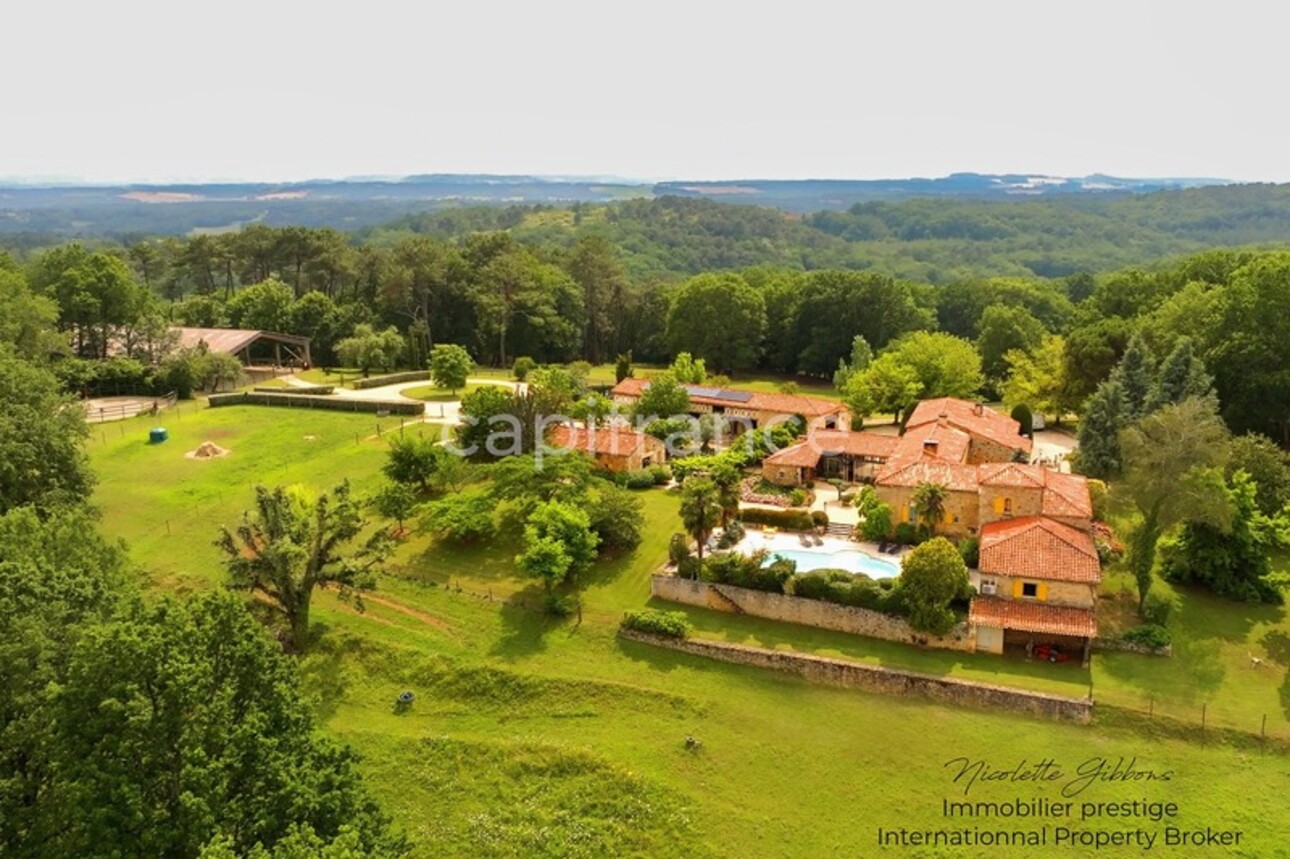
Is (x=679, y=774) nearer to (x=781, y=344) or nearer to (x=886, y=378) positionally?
(x=886, y=378)

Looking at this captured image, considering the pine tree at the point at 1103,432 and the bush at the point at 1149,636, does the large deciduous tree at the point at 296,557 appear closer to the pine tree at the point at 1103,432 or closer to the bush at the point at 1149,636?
the bush at the point at 1149,636

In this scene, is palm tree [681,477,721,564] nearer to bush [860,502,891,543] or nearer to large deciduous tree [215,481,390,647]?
bush [860,502,891,543]

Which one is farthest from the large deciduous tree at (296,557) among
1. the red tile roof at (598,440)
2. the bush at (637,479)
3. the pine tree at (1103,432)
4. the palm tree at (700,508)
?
the pine tree at (1103,432)

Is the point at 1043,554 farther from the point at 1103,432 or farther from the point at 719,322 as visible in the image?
the point at 719,322

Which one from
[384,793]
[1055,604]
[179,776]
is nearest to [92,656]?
[179,776]

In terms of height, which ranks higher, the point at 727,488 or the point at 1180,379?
the point at 1180,379

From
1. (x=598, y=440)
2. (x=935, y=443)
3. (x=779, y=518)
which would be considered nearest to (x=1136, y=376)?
(x=935, y=443)
